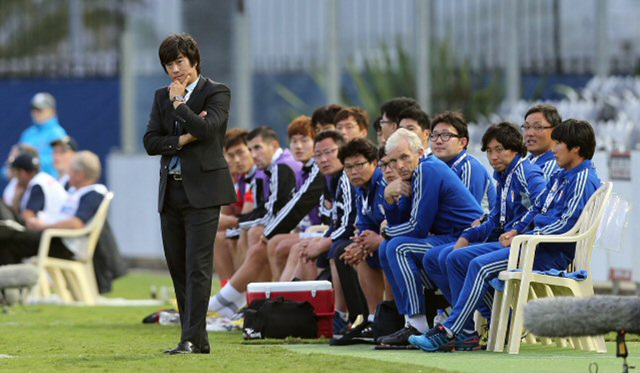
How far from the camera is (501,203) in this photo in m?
11.8

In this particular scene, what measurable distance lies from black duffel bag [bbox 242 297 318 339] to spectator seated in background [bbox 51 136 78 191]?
7867 millimetres

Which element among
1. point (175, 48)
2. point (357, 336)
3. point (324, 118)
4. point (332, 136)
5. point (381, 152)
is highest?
point (175, 48)

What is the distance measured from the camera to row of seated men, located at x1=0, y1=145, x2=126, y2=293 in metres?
18.5

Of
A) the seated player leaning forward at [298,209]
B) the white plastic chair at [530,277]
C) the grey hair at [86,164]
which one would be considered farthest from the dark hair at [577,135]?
the grey hair at [86,164]

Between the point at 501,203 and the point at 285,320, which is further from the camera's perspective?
Result: the point at 285,320

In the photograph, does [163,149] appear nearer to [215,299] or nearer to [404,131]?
[404,131]

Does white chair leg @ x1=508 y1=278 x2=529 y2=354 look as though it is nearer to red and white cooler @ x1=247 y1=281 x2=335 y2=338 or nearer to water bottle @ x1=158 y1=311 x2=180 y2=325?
red and white cooler @ x1=247 y1=281 x2=335 y2=338

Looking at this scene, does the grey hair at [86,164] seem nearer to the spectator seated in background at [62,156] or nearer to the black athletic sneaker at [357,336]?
the spectator seated in background at [62,156]

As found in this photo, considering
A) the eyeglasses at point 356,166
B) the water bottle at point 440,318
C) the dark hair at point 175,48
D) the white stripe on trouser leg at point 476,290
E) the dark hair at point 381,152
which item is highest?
the dark hair at point 175,48

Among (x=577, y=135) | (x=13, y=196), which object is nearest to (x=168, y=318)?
(x=577, y=135)

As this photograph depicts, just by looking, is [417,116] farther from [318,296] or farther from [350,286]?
[318,296]

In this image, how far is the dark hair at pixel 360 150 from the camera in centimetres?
1275

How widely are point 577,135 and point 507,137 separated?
68 centimetres

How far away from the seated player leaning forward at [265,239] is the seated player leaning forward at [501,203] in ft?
8.55
